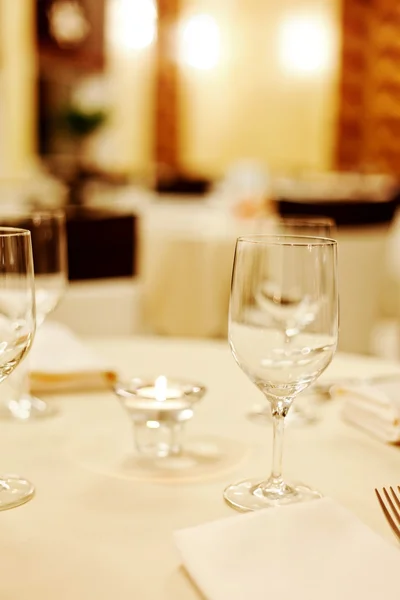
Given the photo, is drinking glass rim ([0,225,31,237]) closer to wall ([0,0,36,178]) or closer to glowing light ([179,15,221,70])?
wall ([0,0,36,178])

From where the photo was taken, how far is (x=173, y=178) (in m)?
7.86

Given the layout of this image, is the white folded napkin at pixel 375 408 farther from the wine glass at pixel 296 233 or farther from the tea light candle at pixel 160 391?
the tea light candle at pixel 160 391

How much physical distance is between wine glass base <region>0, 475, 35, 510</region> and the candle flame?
0.67ft

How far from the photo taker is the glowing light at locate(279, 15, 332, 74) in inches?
367

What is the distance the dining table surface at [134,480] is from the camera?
2.37 feet

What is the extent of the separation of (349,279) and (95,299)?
1.49 meters

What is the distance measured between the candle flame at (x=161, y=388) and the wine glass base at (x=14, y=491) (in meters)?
0.20

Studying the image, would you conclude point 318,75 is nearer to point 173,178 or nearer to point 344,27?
point 344,27

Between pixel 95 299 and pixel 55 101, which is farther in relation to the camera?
pixel 55 101

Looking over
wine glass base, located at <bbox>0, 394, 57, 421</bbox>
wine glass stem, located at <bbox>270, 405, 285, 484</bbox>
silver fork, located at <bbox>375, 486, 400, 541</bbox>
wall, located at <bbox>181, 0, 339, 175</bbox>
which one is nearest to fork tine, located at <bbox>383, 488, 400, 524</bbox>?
silver fork, located at <bbox>375, 486, 400, 541</bbox>

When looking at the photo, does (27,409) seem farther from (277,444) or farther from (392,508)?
(392,508)

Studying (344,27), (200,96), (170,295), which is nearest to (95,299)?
(170,295)

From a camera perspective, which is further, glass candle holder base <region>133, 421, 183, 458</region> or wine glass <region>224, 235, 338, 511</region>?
glass candle holder base <region>133, 421, 183, 458</region>

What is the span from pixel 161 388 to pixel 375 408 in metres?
0.30
